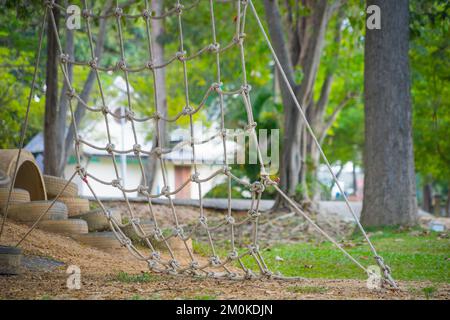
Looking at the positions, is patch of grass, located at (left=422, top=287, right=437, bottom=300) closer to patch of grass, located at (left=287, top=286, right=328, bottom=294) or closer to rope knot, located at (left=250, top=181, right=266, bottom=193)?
patch of grass, located at (left=287, top=286, right=328, bottom=294)

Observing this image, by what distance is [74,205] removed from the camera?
26.3ft

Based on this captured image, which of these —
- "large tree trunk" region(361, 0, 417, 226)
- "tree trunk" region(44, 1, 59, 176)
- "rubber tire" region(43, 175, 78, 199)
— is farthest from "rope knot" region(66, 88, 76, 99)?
"tree trunk" region(44, 1, 59, 176)

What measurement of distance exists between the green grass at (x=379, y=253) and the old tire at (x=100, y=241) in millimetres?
1031

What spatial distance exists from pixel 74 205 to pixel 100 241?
3.46ft

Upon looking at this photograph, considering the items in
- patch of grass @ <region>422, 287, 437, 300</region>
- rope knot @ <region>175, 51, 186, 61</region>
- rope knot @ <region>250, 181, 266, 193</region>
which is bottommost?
patch of grass @ <region>422, 287, 437, 300</region>

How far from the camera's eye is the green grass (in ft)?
20.0

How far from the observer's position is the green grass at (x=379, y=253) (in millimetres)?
6098

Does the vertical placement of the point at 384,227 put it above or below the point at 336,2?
below

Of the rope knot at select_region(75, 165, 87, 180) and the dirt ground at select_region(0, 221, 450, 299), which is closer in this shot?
the dirt ground at select_region(0, 221, 450, 299)

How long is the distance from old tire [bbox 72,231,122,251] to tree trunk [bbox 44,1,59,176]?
→ 4.07 m
